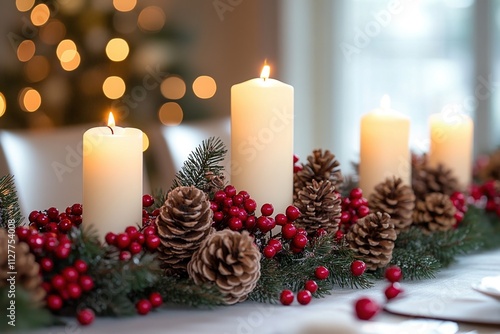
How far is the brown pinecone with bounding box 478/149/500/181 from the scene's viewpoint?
1472mm

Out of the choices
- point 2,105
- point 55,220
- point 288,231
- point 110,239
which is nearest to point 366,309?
point 288,231

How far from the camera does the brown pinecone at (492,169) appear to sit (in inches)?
57.9

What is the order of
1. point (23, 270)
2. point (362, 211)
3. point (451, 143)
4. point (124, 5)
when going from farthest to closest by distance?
point (124, 5)
point (451, 143)
point (362, 211)
point (23, 270)

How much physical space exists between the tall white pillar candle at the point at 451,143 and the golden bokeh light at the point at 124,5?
1870 millimetres

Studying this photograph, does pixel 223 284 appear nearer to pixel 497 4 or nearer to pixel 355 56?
pixel 355 56

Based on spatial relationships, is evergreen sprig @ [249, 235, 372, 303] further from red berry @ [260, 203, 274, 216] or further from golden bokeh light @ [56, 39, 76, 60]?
golden bokeh light @ [56, 39, 76, 60]

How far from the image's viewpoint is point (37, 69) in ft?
9.01

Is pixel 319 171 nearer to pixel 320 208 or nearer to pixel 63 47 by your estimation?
pixel 320 208

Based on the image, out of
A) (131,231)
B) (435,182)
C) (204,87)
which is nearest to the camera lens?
(131,231)

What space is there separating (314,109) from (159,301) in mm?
2859

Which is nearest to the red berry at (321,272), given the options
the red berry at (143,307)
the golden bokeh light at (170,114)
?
the red berry at (143,307)

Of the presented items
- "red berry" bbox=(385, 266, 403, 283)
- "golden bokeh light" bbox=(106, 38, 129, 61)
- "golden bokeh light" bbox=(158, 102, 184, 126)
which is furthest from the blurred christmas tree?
"red berry" bbox=(385, 266, 403, 283)

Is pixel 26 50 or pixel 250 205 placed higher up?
pixel 26 50

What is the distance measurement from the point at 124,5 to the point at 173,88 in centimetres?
41
